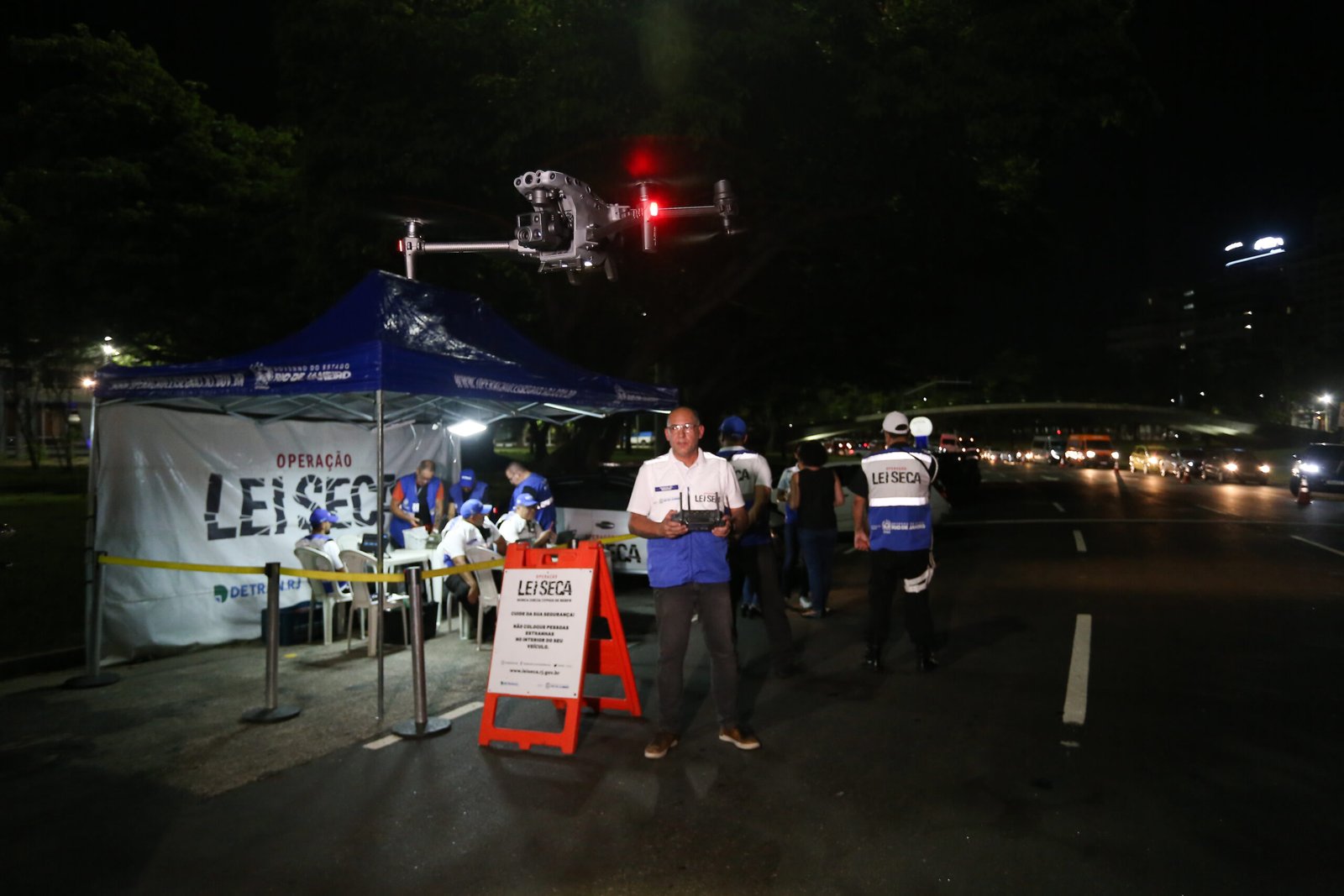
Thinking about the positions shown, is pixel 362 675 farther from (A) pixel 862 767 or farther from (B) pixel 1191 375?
(B) pixel 1191 375

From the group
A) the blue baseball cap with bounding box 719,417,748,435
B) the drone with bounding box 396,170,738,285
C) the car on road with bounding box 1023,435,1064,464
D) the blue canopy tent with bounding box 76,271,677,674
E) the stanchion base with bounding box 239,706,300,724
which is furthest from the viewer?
the car on road with bounding box 1023,435,1064,464

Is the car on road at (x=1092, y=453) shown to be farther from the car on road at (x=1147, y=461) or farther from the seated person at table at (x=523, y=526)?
the seated person at table at (x=523, y=526)

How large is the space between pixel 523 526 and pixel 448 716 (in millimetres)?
3328

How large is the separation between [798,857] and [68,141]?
21.6 meters

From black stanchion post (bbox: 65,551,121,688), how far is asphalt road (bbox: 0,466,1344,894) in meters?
0.37

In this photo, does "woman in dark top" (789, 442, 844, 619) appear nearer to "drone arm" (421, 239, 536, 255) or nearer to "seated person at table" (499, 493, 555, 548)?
"seated person at table" (499, 493, 555, 548)

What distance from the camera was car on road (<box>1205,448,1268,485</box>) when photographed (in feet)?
125

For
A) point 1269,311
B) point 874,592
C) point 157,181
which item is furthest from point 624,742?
point 1269,311

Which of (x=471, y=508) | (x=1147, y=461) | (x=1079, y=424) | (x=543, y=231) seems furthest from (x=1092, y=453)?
(x=1079, y=424)

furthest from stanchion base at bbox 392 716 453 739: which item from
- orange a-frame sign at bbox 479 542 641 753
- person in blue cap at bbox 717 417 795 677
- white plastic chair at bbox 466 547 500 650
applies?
white plastic chair at bbox 466 547 500 650

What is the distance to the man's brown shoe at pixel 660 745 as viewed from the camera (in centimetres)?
573

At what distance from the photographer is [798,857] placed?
439 centimetres

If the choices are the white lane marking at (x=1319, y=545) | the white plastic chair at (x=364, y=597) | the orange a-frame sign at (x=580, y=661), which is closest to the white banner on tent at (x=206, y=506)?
the white plastic chair at (x=364, y=597)

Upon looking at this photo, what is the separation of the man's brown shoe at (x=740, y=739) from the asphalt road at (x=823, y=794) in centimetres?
7
